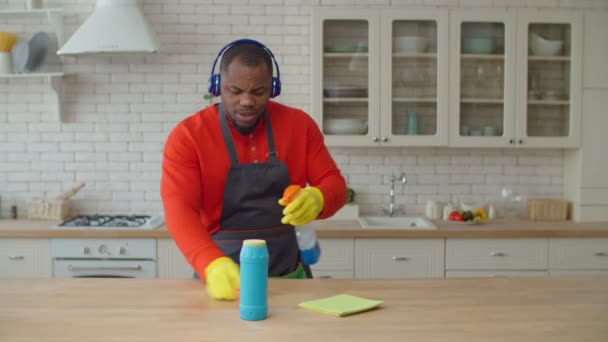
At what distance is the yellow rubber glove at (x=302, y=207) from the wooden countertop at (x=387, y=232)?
174 centimetres

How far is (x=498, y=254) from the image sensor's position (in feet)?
13.5

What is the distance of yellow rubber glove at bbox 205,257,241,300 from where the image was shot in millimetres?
2064

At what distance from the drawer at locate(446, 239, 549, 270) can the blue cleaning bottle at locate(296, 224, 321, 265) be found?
1560mm

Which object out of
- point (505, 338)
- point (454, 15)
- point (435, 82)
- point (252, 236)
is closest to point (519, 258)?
point (435, 82)

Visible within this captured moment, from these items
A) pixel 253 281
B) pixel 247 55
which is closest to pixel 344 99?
pixel 247 55

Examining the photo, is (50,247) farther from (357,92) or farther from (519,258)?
(519,258)

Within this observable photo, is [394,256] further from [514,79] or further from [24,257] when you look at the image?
[24,257]

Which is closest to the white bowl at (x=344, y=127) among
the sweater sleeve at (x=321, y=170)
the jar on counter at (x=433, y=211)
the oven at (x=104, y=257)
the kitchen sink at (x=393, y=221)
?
the kitchen sink at (x=393, y=221)

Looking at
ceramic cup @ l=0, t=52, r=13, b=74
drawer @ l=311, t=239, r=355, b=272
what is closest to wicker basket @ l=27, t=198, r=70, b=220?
ceramic cup @ l=0, t=52, r=13, b=74

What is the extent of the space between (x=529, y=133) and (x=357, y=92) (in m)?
1.18

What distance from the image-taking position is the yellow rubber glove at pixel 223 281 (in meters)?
2.06

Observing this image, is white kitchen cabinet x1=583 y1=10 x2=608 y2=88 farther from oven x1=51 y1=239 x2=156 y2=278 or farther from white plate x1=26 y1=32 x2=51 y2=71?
white plate x1=26 y1=32 x2=51 y2=71

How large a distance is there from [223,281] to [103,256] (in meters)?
2.19

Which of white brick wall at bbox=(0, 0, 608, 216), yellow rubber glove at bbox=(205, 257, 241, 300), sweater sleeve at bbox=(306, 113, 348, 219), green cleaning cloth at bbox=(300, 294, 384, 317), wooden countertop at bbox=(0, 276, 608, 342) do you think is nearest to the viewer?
wooden countertop at bbox=(0, 276, 608, 342)
